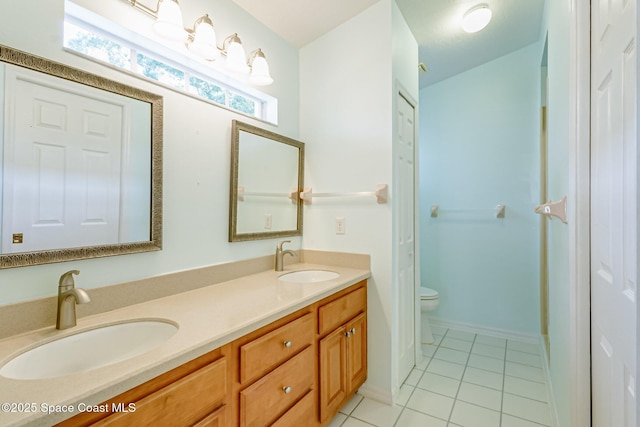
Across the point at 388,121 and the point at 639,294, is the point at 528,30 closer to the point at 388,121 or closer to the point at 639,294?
the point at 388,121

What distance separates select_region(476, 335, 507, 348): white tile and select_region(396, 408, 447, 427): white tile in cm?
130

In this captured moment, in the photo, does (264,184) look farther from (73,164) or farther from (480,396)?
(480,396)

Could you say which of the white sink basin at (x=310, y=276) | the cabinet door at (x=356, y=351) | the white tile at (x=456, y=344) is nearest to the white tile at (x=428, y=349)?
the white tile at (x=456, y=344)

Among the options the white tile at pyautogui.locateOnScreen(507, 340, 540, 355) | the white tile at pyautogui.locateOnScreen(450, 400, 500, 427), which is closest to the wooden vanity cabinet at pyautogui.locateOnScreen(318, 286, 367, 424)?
the white tile at pyautogui.locateOnScreen(450, 400, 500, 427)

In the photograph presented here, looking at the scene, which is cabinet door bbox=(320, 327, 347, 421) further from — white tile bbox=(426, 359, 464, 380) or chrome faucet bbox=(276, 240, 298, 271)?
white tile bbox=(426, 359, 464, 380)

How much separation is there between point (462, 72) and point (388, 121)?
1.71m

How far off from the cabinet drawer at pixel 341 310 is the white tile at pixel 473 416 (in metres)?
0.80

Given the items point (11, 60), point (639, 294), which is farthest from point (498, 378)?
point (11, 60)

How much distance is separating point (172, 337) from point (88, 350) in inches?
13.6

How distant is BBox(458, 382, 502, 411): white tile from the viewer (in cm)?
174

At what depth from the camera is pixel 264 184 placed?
1.84 m

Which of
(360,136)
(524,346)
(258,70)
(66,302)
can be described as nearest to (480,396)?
(524,346)

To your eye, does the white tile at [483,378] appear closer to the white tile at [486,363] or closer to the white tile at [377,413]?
the white tile at [486,363]

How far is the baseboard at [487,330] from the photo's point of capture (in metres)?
2.55
